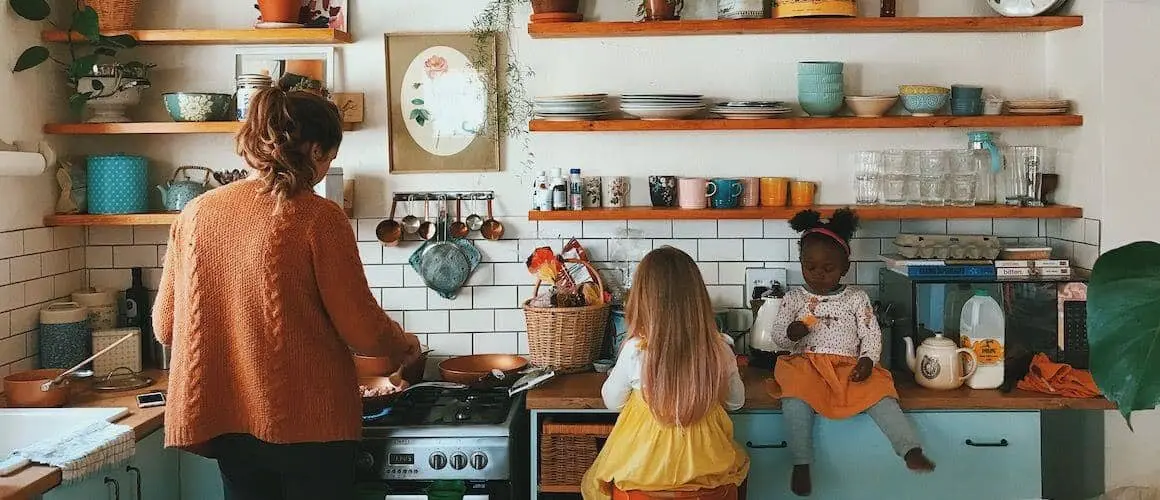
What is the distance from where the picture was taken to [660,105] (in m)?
3.63

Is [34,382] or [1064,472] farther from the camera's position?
[1064,472]

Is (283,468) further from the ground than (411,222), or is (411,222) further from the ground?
(411,222)

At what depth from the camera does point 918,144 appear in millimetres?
3812

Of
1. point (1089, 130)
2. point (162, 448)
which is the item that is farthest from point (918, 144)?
point (162, 448)

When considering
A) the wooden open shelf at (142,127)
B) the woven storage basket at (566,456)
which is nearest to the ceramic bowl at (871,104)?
the woven storage basket at (566,456)

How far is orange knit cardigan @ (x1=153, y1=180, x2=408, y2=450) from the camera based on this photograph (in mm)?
2600

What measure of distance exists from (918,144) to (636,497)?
5.52 ft

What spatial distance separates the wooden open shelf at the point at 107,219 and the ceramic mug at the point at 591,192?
136 cm

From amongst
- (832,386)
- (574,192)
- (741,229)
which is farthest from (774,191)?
(832,386)

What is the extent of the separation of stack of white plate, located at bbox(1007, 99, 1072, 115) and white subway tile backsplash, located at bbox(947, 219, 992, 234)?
0.41 meters

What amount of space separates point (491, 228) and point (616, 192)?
1.47 ft

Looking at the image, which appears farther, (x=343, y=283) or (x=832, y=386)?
(x=832, y=386)

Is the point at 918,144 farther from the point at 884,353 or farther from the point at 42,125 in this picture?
the point at 42,125

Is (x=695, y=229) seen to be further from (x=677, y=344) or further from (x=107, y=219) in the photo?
(x=107, y=219)
